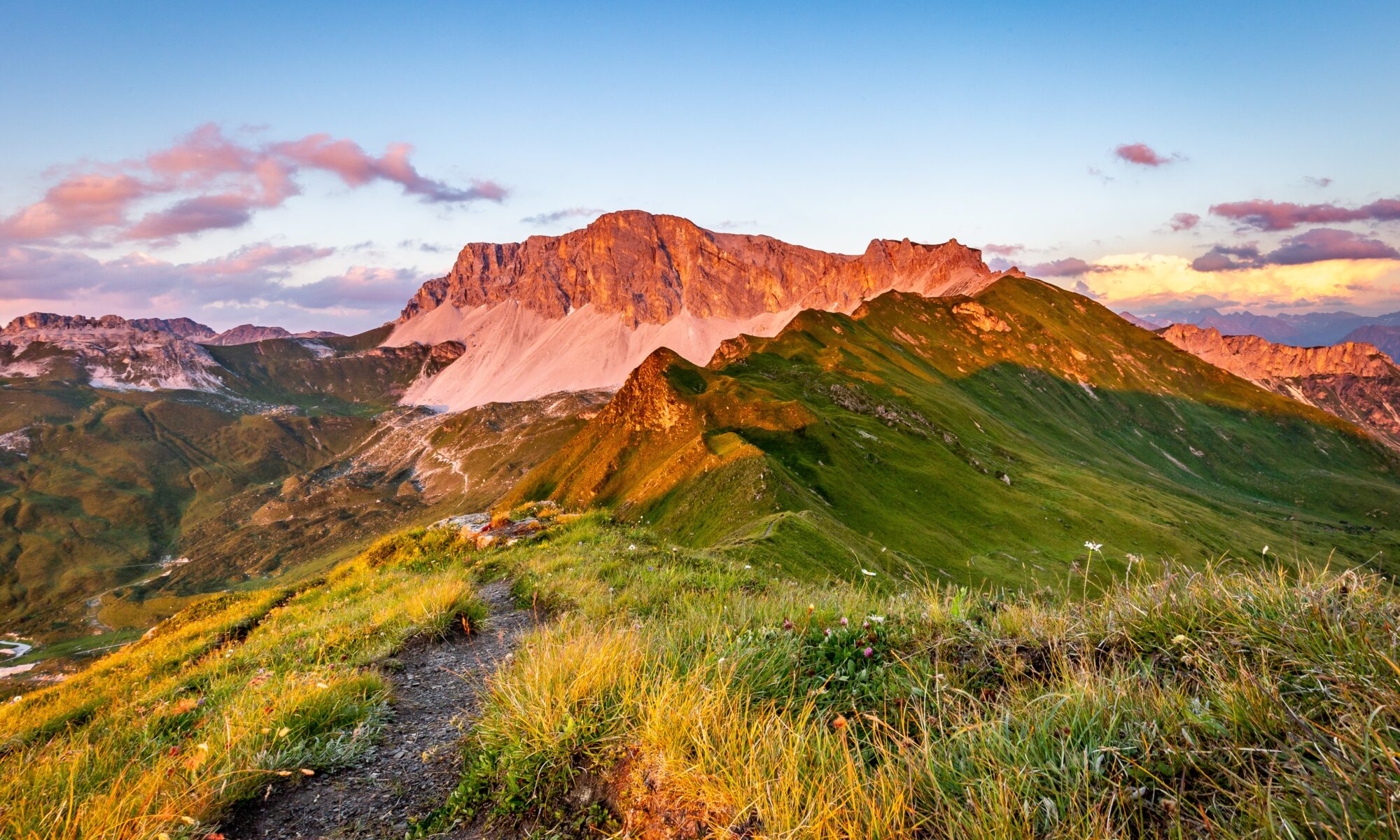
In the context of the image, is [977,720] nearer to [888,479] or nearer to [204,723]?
[204,723]

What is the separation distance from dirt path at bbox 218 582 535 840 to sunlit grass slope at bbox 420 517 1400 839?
0.39 metres

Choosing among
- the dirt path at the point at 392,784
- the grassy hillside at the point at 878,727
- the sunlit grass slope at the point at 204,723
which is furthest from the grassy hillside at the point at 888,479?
the grassy hillside at the point at 878,727

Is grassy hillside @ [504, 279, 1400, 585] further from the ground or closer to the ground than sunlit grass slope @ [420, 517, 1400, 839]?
closer to the ground

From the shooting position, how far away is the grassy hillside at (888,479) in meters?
65.3

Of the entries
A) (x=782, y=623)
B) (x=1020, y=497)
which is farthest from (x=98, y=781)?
(x=1020, y=497)

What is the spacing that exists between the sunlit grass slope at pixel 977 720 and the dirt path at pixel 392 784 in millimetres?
390

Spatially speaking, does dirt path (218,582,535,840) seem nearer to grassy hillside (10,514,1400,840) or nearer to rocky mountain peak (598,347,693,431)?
grassy hillside (10,514,1400,840)

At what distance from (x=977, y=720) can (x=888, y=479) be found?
286 feet

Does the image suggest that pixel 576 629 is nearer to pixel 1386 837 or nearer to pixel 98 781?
pixel 98 781

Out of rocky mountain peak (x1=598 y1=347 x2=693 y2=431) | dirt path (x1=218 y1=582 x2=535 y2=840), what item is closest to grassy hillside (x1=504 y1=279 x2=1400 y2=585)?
rocky mountain peak (x1=598 y1=347 x2=693 y2=431)

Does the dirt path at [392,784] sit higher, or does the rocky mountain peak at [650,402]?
the dirt path at [392,784]

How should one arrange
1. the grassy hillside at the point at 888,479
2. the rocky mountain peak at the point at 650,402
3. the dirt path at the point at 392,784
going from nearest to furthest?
the dirt path at the point at 392,784 → the grassy hillside at the point at 888,479 → the rocky mountain peak at the point at 650,402

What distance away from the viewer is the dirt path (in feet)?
15.9

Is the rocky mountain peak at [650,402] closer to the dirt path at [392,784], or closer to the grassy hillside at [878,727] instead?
the dirt path at [392,784]
